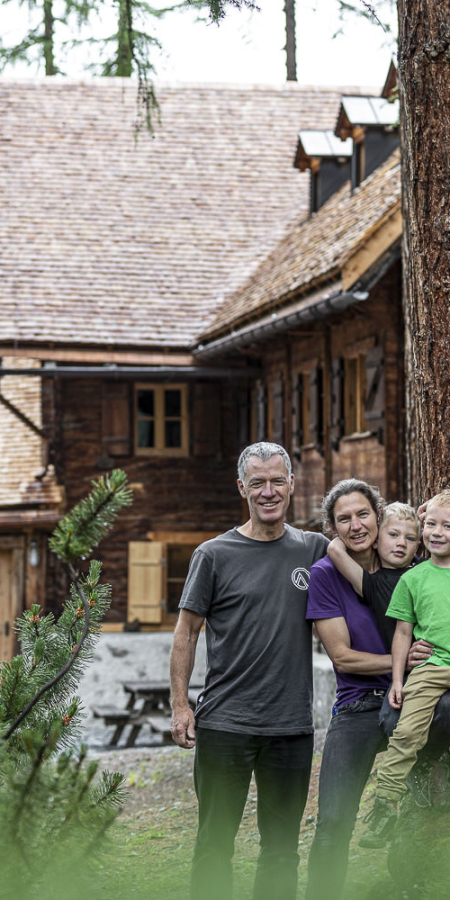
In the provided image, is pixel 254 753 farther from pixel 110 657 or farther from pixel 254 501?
pixel 110 657

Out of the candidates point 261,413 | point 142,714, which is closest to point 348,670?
point 142,714

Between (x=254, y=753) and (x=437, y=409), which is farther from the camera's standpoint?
(x=437, y=409)

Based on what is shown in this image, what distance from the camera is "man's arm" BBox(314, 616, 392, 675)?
13.9 feet

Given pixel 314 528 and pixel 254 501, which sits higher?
pixel 254 501

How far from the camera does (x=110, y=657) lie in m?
17.8

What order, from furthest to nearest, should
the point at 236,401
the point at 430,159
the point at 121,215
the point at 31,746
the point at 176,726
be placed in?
1. the point at 121,215
2. the point at 236,401
3. the point at 430,159
4. the point at 176,726
5. the point at 31,746

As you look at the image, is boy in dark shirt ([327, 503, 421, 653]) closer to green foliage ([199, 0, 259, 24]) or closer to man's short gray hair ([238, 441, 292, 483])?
man's short gray hair ([238, 441, 292, 483])

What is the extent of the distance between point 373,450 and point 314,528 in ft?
7.33

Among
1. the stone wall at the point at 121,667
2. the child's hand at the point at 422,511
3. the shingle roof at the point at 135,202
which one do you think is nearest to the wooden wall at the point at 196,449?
the stone wall at the point at 121,667

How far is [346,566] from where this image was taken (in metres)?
4.30

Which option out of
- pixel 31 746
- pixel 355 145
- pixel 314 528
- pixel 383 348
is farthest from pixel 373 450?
pixel 31 746

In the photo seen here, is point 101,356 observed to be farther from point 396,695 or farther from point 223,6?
point 396,695

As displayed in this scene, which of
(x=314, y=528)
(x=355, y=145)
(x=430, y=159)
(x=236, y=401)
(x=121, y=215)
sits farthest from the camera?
(x=121, y=215)

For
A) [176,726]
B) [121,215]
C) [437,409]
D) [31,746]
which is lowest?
[176,726]
